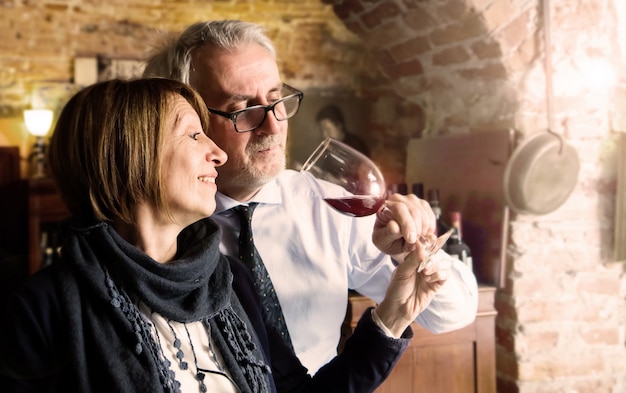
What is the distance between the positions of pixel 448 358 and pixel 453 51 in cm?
120

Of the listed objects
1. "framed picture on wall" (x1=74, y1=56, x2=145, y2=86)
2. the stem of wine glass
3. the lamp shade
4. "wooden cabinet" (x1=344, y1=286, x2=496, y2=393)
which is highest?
"framed picture on wall" (x1=74, y1=56, x2=145, y2=86)

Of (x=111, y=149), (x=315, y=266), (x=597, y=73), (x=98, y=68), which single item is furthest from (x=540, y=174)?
(x=98, y=68)

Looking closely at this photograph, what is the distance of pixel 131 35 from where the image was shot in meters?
3.64

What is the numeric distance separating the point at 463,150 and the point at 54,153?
1.74 m

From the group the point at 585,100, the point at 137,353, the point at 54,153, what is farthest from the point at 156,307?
the point at 585,100

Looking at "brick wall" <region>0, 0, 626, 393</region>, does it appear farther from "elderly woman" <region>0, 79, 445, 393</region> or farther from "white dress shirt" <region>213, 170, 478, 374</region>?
"elderly woman" <region>0, 79, 445, 393</region>

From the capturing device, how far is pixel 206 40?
57.1 inches

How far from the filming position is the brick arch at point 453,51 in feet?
7.09

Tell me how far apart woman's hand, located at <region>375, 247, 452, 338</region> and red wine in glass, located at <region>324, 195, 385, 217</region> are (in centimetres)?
12

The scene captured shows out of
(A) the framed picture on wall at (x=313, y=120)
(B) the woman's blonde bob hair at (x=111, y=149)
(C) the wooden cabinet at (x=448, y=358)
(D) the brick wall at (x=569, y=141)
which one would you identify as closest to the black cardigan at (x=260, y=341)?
(B) the woman's blonde bob hair at (x=111, y=149)

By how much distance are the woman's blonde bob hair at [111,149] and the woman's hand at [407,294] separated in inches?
17.5

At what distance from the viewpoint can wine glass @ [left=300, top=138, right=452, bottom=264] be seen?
3.48 feet

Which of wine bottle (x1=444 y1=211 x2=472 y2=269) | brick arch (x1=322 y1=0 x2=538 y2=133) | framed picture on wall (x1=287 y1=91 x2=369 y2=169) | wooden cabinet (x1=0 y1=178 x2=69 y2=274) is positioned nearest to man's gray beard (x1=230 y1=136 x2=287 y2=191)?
wine bottle (x1=444 y1=211 x2=472 y2=269)

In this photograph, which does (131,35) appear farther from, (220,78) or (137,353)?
(137,353)
